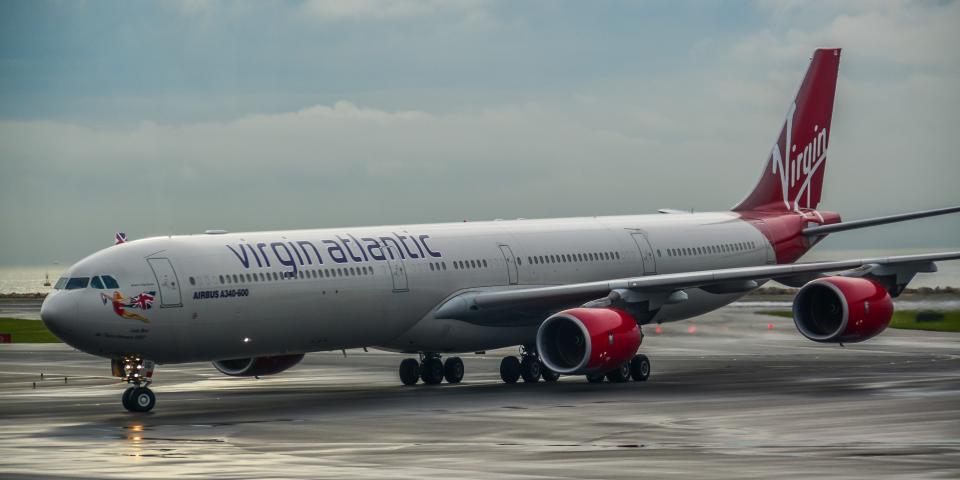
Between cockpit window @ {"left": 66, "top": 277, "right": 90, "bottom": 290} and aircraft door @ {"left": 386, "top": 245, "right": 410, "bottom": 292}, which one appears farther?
aircraft door @ {"left": 386, "top": 245, "right": 410, "bottom": 292}

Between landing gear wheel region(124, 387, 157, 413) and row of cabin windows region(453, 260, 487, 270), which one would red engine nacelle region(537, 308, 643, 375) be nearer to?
row of cabin windows region(453, 260, 487, 270)

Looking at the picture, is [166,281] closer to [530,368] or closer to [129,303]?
[129,303]

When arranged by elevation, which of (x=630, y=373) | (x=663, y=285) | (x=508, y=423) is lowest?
Result: (x=508, y=423)

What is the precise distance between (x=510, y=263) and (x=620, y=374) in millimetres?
4401

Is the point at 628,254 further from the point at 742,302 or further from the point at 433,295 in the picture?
the point at 742,302

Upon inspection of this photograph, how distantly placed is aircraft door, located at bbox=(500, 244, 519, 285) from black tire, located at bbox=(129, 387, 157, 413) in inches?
428

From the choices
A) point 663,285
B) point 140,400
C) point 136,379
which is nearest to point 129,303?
point 136,379

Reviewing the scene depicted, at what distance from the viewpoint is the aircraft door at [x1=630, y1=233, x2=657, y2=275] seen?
146 feet

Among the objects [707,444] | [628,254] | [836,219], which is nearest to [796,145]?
[836,219]

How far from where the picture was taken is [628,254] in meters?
44.4

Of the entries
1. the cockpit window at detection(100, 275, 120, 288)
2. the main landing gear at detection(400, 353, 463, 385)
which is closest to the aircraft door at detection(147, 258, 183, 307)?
the cockpit window at detection(100, 275, 120, 288)

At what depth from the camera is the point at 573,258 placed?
4328cm

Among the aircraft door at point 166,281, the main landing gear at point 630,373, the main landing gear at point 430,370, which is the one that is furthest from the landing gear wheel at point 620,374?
the aircraft door at point 166,281

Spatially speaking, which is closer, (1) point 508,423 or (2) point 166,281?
(1) point 508,423
